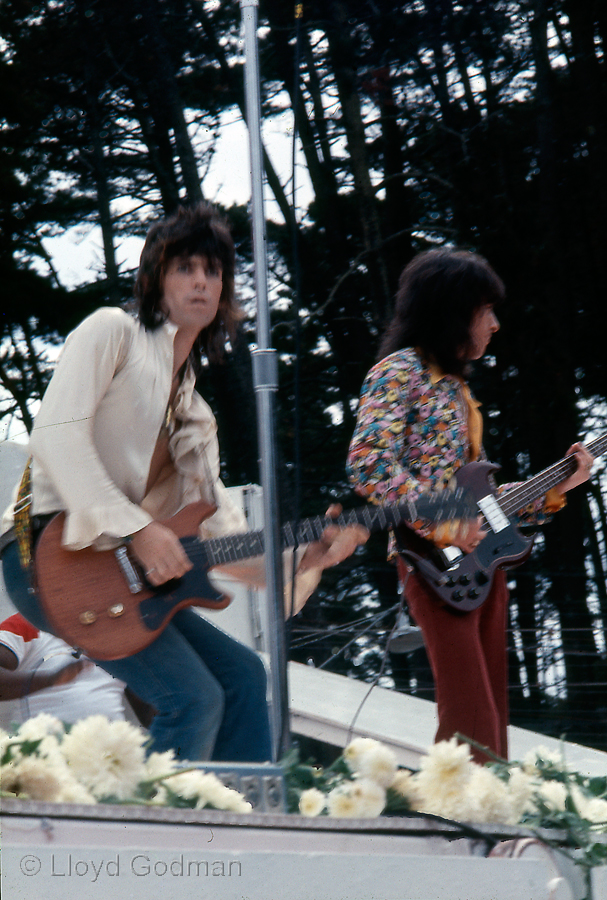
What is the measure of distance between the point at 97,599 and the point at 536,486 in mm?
1114

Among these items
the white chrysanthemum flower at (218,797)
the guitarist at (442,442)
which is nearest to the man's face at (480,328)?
the guitarist at (442,442)

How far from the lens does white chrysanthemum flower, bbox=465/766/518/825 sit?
3.36 feet

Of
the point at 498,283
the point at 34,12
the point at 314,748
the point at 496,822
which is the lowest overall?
the point at 314,748

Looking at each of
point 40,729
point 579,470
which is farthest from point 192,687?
point 579,470

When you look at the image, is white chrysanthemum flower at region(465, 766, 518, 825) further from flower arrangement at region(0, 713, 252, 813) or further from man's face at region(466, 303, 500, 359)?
man's face at region(466, 303, 500, 359)

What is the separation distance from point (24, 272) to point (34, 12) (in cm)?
68

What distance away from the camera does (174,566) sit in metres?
1.45

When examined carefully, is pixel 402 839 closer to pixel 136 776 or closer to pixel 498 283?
pixel 136 776

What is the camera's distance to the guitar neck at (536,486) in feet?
6.62

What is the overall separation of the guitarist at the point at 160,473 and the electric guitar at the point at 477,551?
0.21 metres

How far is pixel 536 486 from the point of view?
2090mm

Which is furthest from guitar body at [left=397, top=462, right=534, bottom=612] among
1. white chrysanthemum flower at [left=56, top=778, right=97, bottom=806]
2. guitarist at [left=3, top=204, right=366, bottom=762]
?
white chrysanthemum flower at [left=56, top=778, right=97, bottom=806]

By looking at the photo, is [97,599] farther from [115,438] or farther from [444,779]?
[444,779]

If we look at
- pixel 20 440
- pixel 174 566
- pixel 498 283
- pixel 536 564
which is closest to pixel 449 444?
pixel 498 283
